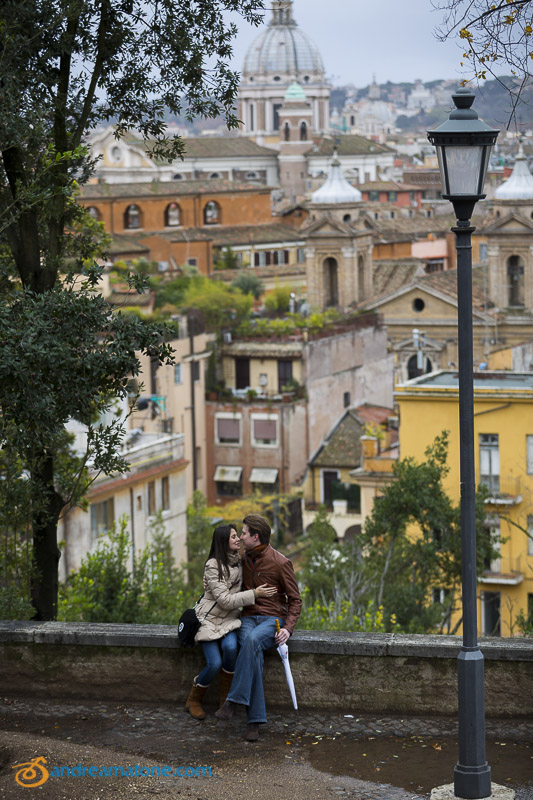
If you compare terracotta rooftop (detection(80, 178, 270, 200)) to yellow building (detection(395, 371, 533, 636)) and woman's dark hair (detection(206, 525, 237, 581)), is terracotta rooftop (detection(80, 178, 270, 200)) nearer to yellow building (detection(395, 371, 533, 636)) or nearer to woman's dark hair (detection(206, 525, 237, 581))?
yellow building (detection(395, 371, 533, 636))

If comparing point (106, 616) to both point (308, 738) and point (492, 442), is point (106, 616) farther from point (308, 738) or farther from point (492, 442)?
point (492, 442)

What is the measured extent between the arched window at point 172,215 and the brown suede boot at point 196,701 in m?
83.7

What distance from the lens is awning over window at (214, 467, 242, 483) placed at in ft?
196

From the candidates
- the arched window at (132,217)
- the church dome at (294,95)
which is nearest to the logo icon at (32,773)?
the arched window at (132,217)

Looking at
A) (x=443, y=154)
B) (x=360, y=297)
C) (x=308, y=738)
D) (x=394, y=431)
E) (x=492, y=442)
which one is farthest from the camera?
(x=360, y=297)

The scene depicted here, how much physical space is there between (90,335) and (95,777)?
2.94 metres

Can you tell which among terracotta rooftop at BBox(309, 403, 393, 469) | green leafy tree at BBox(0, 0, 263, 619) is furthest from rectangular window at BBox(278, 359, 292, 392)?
green leafy tree at BBox(0, 0, 263, 619)

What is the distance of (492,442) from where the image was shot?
1439 inches

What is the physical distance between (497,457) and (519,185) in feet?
139

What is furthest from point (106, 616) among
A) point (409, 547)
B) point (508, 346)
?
point (508, 346)

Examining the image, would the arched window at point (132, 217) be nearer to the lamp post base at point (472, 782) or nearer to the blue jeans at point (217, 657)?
the blue jeans at point (217, 657)

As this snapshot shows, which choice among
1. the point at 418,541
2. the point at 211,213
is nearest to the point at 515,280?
the point at 211,213

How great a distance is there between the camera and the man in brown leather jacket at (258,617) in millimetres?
9172

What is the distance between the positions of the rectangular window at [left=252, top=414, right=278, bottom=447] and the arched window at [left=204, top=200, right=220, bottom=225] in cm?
3698
